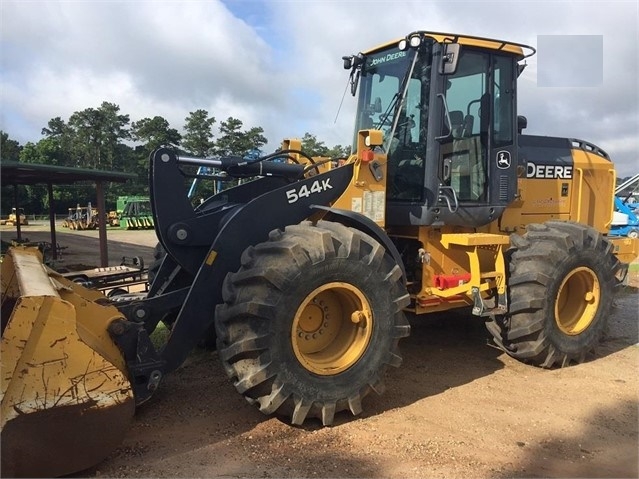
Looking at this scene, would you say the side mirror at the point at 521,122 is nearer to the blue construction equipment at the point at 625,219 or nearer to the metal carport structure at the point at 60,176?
the metal carport structure at the point at 60,176

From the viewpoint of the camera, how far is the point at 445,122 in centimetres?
503

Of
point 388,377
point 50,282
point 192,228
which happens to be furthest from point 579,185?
point 50,282

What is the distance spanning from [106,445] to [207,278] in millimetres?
1326

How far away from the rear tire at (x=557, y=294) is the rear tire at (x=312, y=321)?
154 cm

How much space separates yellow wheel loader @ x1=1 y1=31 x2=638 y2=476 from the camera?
3.15 m

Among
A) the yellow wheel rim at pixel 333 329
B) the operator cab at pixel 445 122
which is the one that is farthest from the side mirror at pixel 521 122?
the yellow wheel rim at pixel 333 329

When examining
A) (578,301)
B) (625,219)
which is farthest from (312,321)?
(625,219)

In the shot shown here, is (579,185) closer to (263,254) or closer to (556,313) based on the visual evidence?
(556,313)

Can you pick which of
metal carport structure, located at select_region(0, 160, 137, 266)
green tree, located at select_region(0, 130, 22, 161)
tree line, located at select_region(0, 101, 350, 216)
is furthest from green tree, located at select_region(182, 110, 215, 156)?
metal carport structure, located at select_region(0, 160, 137, 266)

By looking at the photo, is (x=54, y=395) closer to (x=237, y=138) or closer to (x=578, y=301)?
(x=578, y=301)

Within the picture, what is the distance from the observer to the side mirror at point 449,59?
4699 mm

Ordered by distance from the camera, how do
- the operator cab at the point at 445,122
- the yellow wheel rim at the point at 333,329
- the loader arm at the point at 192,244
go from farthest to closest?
the operator cab at the point at 445,122, the yellow wheel rim at the point at 333,329, the loader arm at the point at 192,244

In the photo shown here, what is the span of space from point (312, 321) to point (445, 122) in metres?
2.24

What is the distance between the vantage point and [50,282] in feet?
12.5
